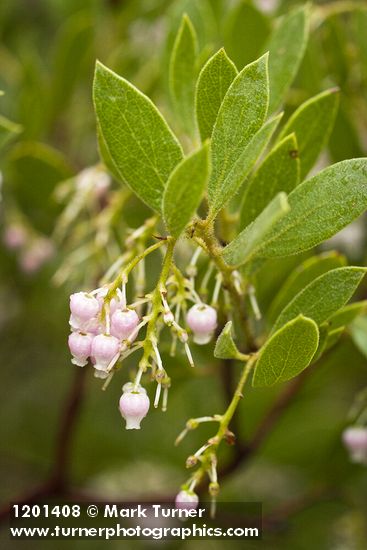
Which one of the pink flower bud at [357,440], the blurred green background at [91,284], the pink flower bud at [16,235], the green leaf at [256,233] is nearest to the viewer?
the green leaf at [256,233]

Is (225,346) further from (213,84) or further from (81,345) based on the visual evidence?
(213,84)

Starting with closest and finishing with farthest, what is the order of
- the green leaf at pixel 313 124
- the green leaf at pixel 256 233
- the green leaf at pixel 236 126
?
1. the green leaf at pixel 256 233
2. the green leaf at pixel 236 126
3. the green leaf at pixel 313 124

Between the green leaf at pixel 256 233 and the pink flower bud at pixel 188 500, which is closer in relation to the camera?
the green leaf at pixel 256 233

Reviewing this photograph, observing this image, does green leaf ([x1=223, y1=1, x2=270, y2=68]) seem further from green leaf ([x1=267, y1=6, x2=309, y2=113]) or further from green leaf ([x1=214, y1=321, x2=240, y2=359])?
green leaf ([x1=214, y1=321, x2=240, y2=359])

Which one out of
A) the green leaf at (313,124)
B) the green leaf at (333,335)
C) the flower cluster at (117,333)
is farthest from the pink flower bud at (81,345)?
the green leaf at (313,124)

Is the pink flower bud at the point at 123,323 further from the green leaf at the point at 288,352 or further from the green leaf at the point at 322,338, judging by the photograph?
the green leaf at the point at 322,338

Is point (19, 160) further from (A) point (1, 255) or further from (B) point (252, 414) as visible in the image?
(B) point (252, 414)
